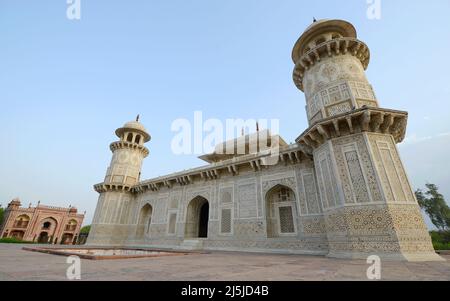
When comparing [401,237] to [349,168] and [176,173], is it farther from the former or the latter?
[176,173]

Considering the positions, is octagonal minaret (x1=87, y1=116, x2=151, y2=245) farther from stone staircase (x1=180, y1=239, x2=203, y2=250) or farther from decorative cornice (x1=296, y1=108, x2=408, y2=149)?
decorative cornice (x1=296, y1=108, x2=408, y2=149)

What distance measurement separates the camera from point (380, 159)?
24.1ft

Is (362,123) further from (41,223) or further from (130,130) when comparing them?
(41,223)

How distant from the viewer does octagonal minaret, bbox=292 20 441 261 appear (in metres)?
6.43

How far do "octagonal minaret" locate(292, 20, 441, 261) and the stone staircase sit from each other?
26.4ft

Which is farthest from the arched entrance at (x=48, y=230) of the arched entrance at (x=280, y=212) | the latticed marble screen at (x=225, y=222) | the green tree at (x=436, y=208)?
the green tree at (x=436, y=208)

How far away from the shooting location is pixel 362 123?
777cm

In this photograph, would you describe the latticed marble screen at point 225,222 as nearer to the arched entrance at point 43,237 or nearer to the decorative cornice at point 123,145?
the decorative cornice at point 123,145

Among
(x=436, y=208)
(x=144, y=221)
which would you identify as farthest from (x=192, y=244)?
(x=436, y=208)

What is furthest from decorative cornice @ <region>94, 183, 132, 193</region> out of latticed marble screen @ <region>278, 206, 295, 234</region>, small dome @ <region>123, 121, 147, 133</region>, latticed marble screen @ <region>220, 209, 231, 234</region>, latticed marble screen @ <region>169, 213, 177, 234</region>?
latticed marble screen @ <region>278, 206, 295, 234</region>

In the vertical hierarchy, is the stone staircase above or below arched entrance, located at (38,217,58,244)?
below
